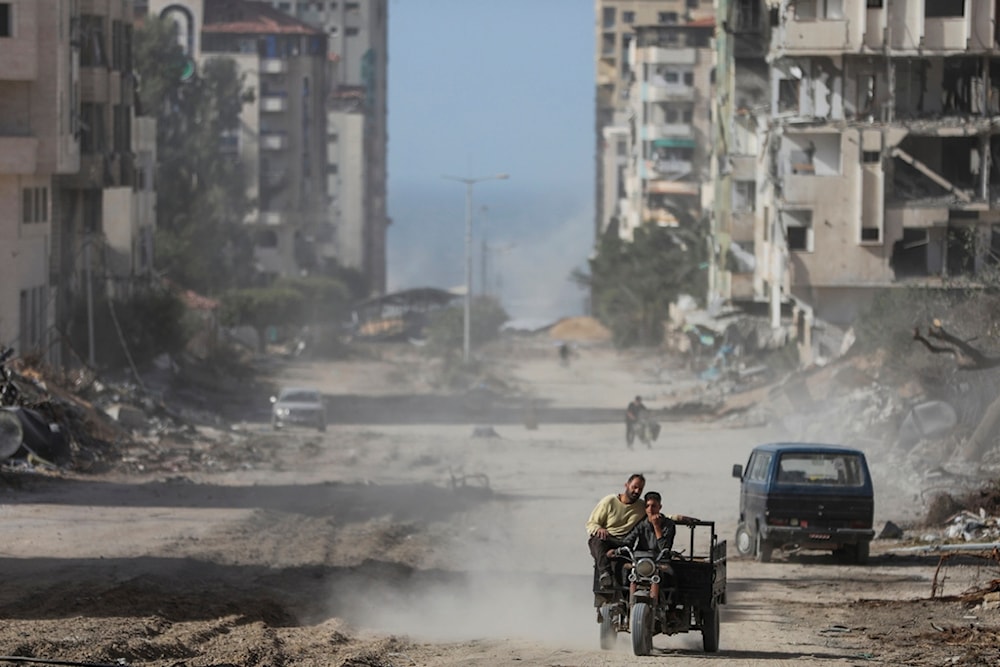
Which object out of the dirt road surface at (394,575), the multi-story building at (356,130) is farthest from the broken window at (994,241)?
the multi-story building at (356,130)

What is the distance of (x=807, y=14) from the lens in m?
53.9

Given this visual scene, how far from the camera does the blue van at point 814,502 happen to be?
76.4 feet

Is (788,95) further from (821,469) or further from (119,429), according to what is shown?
(821,469)

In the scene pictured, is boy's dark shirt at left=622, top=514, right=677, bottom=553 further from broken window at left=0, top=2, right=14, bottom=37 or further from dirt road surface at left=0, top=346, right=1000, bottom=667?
broken window at left=0, top=2, right=14, bottom=37

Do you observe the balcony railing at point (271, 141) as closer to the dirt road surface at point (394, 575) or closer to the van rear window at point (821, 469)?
the dirt road surface at point (394, 575)

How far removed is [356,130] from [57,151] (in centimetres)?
11084

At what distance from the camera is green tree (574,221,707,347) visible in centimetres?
9394

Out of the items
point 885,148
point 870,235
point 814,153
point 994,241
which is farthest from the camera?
point 814,153

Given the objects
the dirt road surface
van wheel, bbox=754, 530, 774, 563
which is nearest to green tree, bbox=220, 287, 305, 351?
the dirt road surface

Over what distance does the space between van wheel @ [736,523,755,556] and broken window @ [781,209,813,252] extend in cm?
2904

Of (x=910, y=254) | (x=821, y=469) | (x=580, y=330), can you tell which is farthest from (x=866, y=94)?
(x=580, y=330)

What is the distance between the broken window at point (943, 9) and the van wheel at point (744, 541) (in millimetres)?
28760

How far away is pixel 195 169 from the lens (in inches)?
4126

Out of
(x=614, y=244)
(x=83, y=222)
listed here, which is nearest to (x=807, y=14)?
(x=83, y=222)
